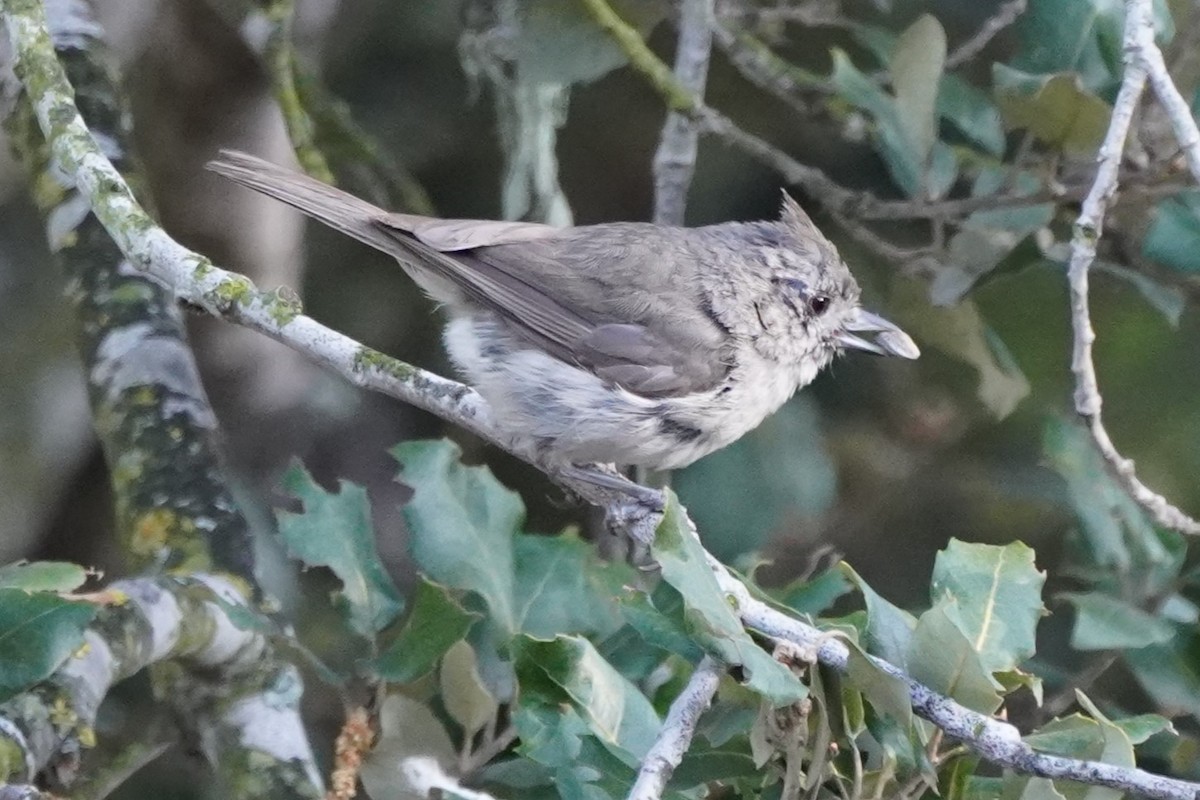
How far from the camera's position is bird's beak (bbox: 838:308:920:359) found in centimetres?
361

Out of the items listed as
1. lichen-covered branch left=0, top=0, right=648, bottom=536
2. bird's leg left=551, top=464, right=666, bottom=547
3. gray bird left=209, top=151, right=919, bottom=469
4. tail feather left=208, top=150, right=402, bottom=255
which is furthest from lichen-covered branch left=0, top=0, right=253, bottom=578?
bird's leg left=551, top=464, right=666, bottom=547

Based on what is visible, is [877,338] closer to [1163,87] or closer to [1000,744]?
[1163,87]

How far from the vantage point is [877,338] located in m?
3.71

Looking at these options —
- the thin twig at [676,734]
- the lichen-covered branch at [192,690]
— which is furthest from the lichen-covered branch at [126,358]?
the thin twig at [676,734]

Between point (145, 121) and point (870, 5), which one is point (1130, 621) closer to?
point (870, 5)

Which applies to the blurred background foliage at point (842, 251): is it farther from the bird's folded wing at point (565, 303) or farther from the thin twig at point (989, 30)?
the bird's folded wing at point (565, 303)

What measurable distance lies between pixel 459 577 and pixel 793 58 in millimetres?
2640

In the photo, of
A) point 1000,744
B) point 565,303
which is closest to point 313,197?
point 565,303

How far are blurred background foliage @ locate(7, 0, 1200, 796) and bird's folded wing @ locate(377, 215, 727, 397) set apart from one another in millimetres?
377

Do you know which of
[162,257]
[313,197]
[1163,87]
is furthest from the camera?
[313,197]

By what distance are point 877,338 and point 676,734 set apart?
71.6 inches

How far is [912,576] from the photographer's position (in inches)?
173

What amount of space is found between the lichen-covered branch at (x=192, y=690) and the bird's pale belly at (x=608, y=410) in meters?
0.82

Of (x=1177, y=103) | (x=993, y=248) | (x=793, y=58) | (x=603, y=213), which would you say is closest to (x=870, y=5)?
(x=793, y=58)
